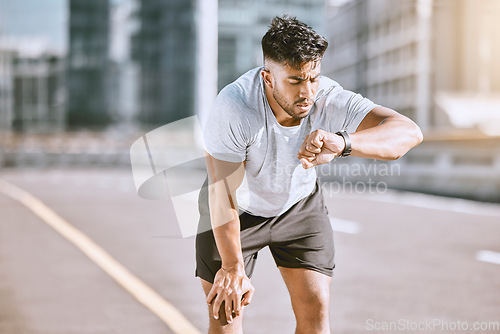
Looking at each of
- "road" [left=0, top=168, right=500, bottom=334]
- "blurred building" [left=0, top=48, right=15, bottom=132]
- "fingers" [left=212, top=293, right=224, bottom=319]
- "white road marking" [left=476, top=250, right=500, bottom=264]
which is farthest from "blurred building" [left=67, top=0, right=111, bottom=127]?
"fingers" [left=212, top=293, right=224, bottom=319]

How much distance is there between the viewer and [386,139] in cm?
261

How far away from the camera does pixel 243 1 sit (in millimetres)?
62469

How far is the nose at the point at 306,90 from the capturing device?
269 centimetres

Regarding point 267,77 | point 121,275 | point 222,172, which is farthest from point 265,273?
point 267,77

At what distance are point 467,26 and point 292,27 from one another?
1856 inches

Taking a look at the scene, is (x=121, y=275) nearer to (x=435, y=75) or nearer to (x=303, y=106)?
(x=303, y=106)

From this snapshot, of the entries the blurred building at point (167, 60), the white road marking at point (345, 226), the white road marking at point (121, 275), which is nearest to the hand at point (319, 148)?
the white road marking at point (121, 275)

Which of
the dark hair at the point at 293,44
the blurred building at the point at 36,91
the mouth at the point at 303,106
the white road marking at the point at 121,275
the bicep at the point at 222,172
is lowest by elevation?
the white road marking at the point at 121,275

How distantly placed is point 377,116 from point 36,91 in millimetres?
74889

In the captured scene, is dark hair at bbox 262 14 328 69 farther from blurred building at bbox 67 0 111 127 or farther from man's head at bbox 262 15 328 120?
blurred building at bbox 67 0 111 127

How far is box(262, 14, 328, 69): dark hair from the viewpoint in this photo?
8.64ft

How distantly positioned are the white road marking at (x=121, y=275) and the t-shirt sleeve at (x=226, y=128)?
7.83 feet

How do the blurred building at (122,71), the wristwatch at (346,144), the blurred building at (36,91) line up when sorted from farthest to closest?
1. the blurred building at (122,71)
2. the blurred building at (36,91)
3. the wristwatch at (346,144)

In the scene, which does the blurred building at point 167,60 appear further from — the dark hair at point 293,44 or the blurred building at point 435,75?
the dark hair at point 293,44
